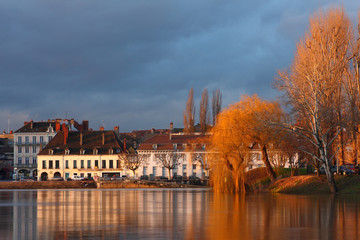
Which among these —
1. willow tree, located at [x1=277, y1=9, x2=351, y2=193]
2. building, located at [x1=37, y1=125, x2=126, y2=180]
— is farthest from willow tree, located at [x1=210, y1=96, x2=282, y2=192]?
building, located at [x1=37, y1=125, x2=126, y2=180]

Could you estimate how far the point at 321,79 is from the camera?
54969 millimetres

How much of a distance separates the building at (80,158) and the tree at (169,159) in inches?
526

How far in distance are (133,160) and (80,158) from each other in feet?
49.4

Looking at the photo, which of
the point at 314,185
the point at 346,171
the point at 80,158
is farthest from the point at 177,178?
the point at 314,185

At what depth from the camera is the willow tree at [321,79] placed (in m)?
53.1

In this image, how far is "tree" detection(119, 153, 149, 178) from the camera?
367ft

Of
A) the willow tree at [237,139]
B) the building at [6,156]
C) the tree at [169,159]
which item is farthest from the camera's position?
the building at [6,156]

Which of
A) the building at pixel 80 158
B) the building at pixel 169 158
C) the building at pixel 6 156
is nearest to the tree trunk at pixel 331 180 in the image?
the building at pixel 169 158

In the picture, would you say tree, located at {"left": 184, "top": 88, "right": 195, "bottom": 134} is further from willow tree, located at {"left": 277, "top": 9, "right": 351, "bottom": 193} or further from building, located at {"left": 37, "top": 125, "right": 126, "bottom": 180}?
willow tree, located at {"left": 277, "top": 9, "right": 351, "bottom": 193}

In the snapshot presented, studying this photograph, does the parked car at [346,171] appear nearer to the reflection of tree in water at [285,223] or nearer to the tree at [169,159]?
the reflection of tree in water at [285,223]

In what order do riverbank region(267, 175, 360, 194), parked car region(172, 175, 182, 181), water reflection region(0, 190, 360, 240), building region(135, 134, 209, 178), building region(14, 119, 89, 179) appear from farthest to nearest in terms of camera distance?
1. building region(14, 119, 89, 179)
2. building region(135, 134, 209, 178)
3. parked car region(172, 175, 182, 181)
4. riverbank region(267, 175, 360, 194)
5. water reflection region(0, 190, 360, 240)

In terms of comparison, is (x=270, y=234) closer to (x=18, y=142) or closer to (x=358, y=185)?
(x=358, y=185)

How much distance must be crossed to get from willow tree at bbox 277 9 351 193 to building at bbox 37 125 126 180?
6676cm

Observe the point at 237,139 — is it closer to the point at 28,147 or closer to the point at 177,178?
the point at 177,178
